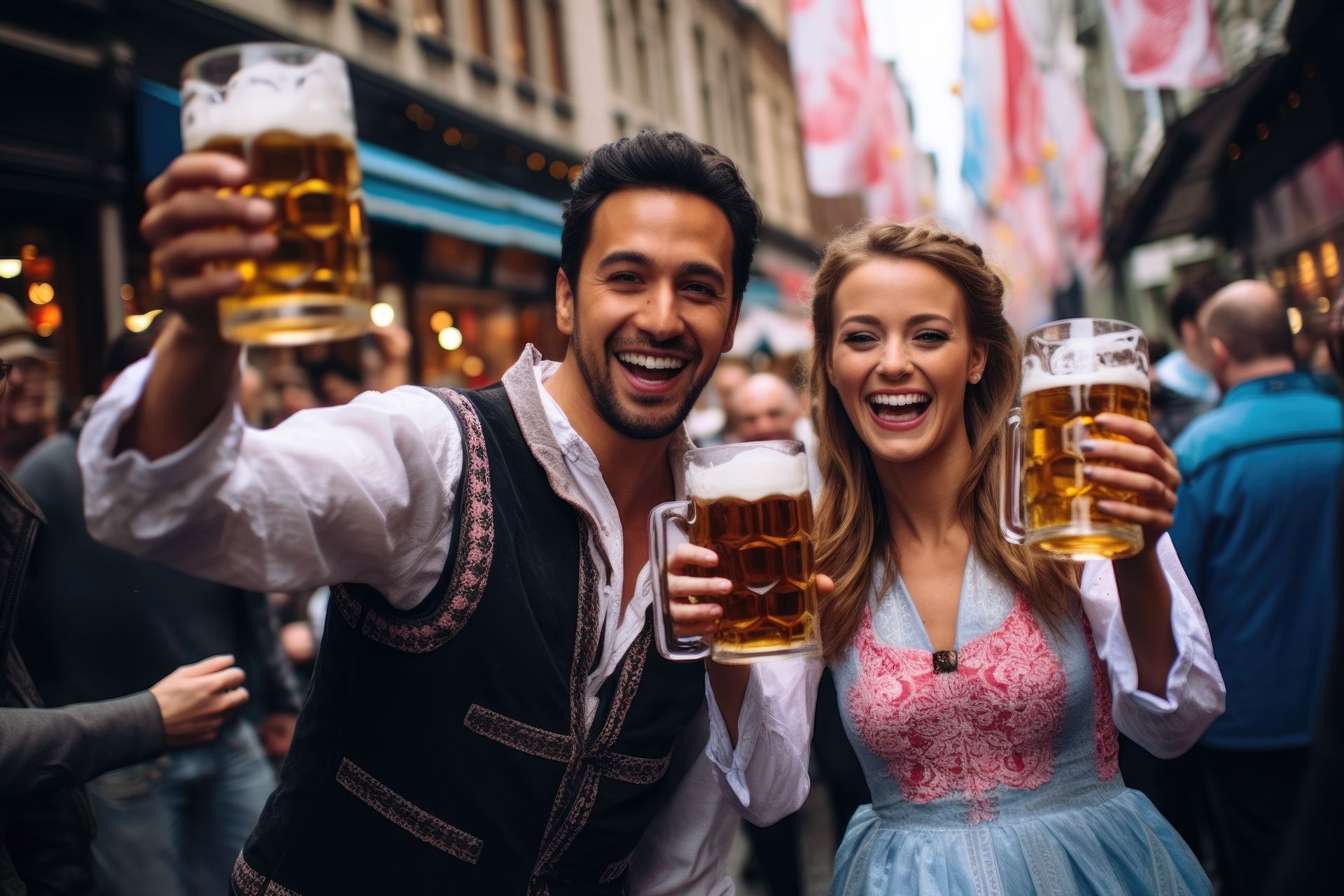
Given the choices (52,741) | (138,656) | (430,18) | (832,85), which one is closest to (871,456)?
(52,741)

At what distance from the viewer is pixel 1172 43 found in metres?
6.24

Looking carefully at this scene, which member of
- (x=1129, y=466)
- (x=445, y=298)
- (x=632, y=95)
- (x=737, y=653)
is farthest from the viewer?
(x=632, y=95)

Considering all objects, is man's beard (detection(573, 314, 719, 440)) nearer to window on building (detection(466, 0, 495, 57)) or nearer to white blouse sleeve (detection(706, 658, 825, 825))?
white blouse sleeve (detection(706, 658, 825, 825))

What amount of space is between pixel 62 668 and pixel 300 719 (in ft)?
5.33

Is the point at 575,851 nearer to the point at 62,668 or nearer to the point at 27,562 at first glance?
the point at 27,562

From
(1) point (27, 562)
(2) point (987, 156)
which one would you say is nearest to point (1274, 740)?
(1) point (27, 562)

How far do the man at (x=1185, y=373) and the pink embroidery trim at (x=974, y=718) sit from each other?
282 centimetres

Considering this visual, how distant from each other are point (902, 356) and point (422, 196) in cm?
751

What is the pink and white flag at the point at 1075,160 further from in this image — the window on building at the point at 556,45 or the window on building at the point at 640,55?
the window on building at the point at 640,55

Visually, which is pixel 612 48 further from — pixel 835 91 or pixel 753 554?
pixel 753 554

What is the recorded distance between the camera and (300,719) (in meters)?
1.97

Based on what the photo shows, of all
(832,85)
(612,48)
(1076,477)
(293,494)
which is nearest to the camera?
(293,494)

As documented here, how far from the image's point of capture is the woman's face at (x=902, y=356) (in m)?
2.23

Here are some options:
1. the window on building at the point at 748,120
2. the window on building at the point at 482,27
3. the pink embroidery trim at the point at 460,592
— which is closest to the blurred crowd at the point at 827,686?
the pink embroidery trim at the point at 460,592
